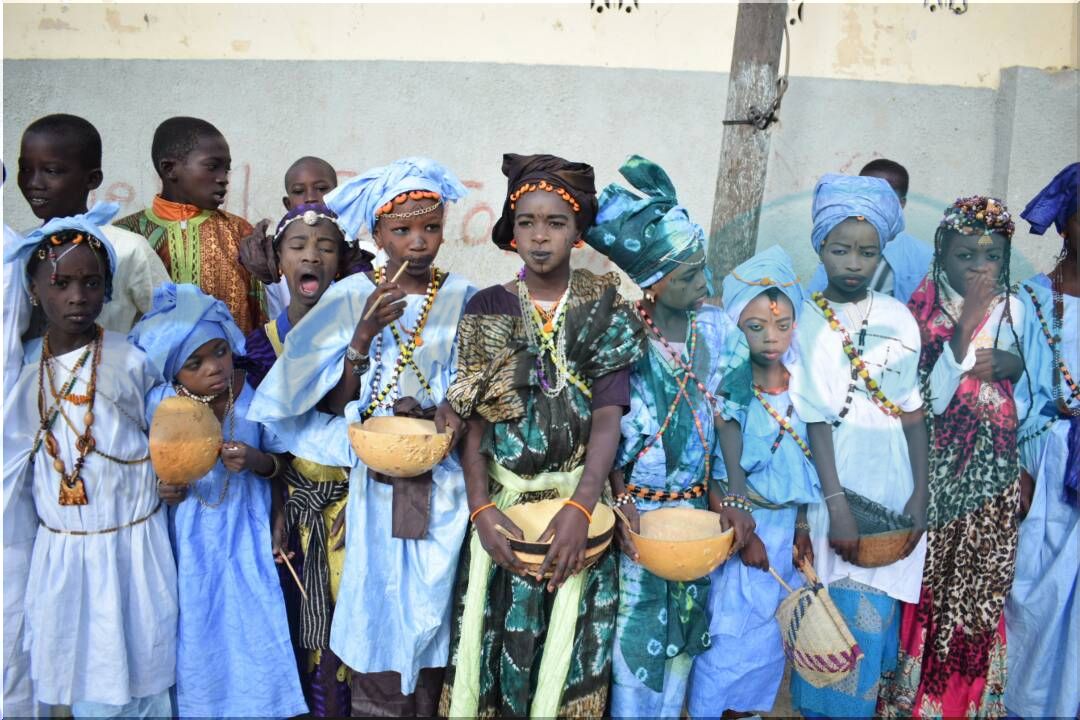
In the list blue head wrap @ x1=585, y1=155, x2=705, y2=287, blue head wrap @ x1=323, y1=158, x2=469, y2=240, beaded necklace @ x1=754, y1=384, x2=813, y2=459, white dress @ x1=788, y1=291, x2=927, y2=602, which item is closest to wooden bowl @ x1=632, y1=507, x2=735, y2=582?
beaded necklace @ x1=754, y1=384, x2=813, y2=459

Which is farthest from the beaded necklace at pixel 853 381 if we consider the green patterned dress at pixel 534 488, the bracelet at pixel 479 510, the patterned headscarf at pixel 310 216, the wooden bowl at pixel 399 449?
the patterned headscarf at pixel 310 216

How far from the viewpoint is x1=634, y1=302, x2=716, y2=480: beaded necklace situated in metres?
2.78

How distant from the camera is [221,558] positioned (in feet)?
9.50

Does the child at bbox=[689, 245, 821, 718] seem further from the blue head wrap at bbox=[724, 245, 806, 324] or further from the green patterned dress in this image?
the green patterned dress

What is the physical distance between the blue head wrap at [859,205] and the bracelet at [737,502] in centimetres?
92

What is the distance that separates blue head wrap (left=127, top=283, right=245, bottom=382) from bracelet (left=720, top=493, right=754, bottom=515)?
1.73m

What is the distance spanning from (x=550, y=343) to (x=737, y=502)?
0.79 m

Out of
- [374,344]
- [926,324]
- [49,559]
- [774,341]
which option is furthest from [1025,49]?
[49,559]

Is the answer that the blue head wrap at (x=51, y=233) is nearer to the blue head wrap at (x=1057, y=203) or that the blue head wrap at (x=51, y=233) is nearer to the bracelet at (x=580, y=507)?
the bracelet at (x=580, y=507)

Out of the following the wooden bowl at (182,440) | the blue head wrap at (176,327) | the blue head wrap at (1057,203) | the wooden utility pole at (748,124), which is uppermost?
the wooden utility pole at (748,124)

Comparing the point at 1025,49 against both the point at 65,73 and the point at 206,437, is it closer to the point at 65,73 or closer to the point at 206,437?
the point at 206,437

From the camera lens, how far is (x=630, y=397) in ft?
9.09

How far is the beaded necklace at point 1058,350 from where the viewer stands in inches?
121

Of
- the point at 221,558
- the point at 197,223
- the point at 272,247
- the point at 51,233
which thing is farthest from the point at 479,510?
the point at 197,223
